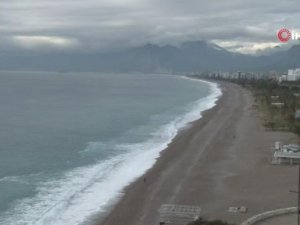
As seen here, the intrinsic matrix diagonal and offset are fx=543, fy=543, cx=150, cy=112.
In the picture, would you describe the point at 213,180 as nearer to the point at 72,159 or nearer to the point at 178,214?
the point at 178,214

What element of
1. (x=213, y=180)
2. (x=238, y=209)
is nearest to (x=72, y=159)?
(x=213, y=180)

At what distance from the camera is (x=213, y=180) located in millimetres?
32531

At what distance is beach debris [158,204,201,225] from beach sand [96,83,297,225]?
45 centimetres

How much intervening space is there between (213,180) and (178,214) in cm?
839

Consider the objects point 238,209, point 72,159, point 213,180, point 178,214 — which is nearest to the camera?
point 178,214

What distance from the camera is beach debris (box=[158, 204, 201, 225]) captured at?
23766 mm

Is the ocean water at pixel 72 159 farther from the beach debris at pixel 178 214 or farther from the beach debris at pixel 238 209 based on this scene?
the beach debris at pixel 238 209

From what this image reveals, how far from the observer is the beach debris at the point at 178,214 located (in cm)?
2377

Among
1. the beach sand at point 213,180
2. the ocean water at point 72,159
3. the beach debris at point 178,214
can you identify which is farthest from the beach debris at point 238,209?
the ocean water at point 72,159

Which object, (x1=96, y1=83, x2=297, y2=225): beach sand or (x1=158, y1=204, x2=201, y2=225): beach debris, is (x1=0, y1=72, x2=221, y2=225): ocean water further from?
(x1=158, y1=204, x2=201, y2=225): beach debris

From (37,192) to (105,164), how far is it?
792cm

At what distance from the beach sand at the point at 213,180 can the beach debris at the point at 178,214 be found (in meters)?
0.45

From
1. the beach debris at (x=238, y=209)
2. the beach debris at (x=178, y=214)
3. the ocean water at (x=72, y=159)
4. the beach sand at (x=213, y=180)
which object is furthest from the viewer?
the ocean water at (x=72, y=159)

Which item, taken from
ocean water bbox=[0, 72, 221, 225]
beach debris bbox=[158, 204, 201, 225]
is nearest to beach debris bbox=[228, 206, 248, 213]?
beach debris bbox=[158, 204, 201, 225]
